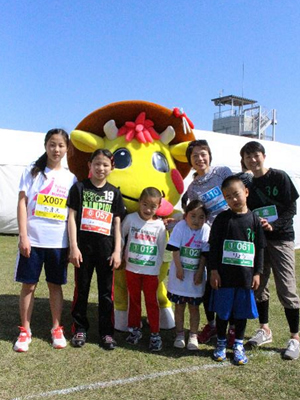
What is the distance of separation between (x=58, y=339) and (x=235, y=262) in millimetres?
1599

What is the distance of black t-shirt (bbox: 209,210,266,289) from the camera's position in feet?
11.1

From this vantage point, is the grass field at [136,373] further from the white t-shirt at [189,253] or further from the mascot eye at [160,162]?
the mascot eye at [160,162]

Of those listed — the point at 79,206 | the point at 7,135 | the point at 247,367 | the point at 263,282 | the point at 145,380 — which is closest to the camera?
the point at 145,380

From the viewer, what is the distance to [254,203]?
3740mm

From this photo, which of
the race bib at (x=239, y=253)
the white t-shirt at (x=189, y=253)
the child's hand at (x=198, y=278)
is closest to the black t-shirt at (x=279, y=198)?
the race bib at (x=239, y=253)

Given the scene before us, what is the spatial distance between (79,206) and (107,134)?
1022 millimetres

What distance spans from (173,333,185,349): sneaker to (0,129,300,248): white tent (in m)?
7.85

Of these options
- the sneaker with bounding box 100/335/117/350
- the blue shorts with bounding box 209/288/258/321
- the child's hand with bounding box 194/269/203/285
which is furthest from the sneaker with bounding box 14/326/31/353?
the blue shorts with bounding box 209/288/258/321

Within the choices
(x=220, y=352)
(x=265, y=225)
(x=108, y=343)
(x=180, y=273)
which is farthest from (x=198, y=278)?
(x=108, y=343)

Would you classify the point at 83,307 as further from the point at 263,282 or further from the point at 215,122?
the point at 215,122

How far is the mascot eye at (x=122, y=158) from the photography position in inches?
161

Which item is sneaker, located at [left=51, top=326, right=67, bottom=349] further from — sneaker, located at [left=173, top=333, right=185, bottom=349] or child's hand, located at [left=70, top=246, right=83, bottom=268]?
sneaker, located at [left=173, top=333, right=185, bottom=349]

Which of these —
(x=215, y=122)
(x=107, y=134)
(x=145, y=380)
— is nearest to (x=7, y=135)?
(x=107, y=134)

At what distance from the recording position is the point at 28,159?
39.3 feet
